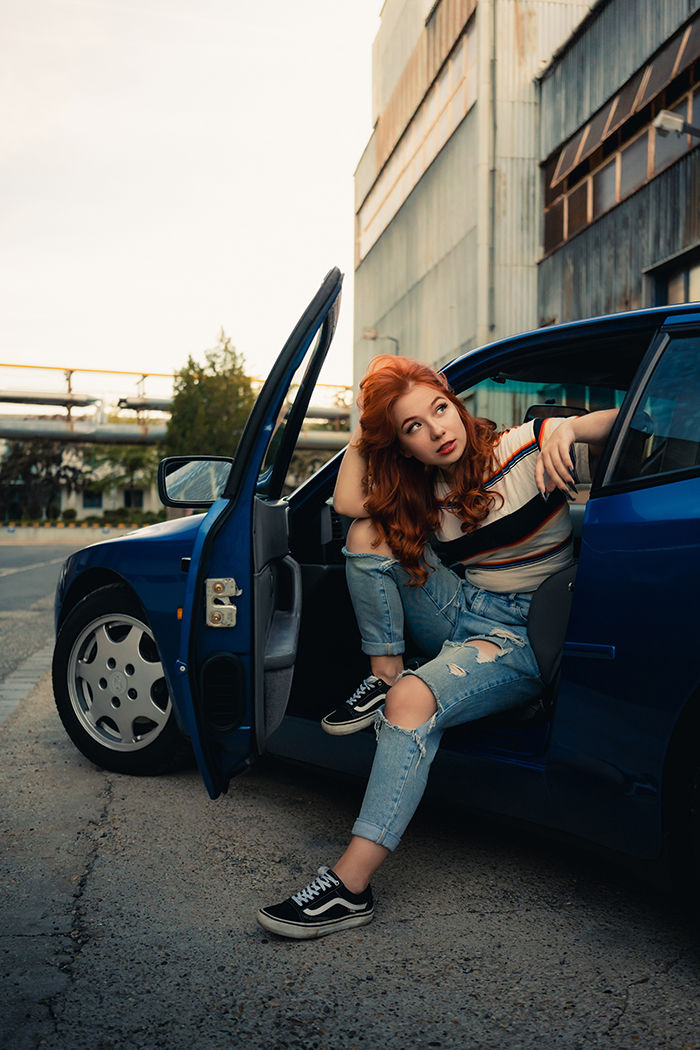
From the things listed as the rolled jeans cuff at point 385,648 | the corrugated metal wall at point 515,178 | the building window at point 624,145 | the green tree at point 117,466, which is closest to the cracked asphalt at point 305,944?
the rolled jeans cuff at point 385,648

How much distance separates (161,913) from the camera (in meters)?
2.52

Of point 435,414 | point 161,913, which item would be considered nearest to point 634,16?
point 435,414

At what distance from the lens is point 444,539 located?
2.79 meters

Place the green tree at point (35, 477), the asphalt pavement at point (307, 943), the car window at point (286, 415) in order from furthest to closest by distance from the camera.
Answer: the green tree at point (35, 477) < the car window at point (286, 415) < the asphalt pavement at point (307, 943)

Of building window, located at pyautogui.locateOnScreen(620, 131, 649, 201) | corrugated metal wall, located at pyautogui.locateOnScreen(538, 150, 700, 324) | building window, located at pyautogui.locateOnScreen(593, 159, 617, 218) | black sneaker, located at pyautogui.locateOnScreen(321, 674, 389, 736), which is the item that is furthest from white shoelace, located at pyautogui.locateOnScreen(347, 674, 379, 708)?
building window, located at pyautogui.locateOnScreen(593, 159, 617, 218)

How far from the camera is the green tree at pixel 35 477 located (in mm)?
Result: 59875

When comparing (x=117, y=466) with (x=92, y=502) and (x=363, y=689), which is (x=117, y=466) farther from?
(x=363, y=689)

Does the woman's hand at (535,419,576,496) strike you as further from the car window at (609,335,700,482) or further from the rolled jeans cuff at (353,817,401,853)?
the rolled jeans cuff at (353,817,401,853)

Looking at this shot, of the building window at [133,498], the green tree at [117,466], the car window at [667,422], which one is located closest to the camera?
the car window at [667,422]

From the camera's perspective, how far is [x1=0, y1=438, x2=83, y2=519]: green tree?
59.9 metres

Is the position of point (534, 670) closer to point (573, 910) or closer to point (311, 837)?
point (573, 910)

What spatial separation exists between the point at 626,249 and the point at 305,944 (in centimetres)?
1535

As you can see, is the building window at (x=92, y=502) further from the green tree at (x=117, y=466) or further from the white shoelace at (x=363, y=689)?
the white shoelace at (x=363, y=689)

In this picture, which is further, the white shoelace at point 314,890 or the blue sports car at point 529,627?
the white shoelace at point 314,890
